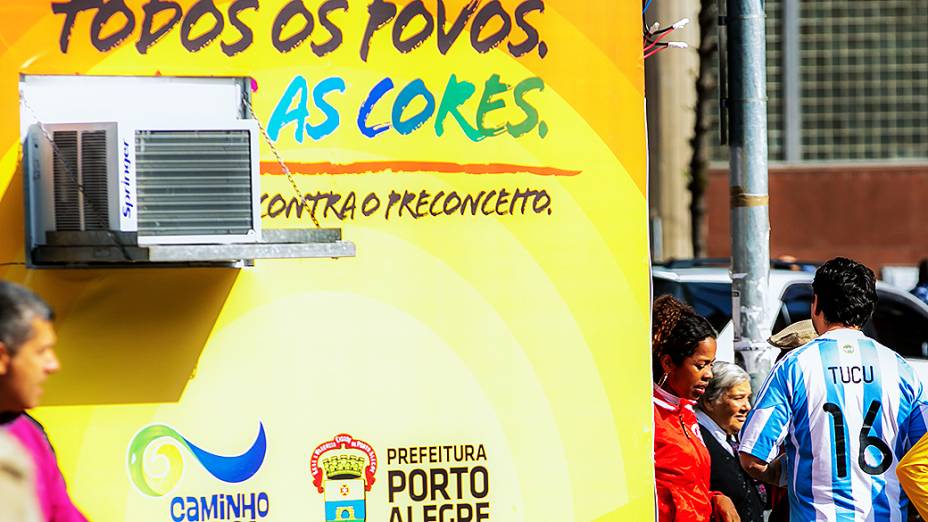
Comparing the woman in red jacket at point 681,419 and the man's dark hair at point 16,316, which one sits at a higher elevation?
the man's dark hair at point 16,316

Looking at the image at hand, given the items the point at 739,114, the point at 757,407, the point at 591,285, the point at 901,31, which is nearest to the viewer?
the point at 757,407

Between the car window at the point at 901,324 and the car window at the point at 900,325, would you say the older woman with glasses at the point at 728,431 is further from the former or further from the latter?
the car window at the point at 901,324

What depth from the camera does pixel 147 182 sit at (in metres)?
5.09

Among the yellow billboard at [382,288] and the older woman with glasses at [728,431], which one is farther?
the older woman with glasses at [728,431]

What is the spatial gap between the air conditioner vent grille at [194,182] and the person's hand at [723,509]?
2396mm

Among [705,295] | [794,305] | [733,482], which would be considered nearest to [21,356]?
[733,482]

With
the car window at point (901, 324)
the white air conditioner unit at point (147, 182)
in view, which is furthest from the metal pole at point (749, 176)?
the car window at point (901, 324)

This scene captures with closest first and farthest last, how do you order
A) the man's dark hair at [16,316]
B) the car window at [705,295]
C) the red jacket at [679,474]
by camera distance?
the man's dark hair at [16,316] < the red jacket at [679,474] < the car window at [705,295]

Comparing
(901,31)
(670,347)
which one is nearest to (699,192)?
(901,31)

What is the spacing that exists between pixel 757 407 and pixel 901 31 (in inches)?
823

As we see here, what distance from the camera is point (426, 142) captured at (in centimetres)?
575

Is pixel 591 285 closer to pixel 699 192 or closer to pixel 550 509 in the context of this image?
pixel 550 509

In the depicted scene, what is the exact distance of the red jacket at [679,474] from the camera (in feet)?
19.5

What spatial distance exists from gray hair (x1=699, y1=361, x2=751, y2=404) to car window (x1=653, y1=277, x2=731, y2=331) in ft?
13.3
